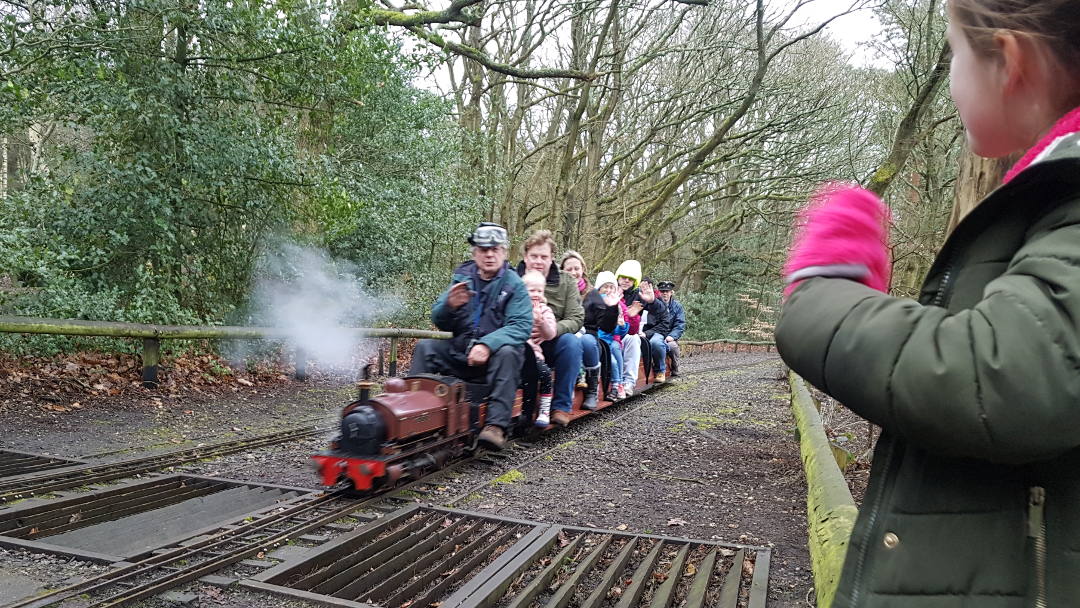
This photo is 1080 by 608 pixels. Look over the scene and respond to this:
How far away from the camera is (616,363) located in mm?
9242

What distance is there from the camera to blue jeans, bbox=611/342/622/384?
9.09 m

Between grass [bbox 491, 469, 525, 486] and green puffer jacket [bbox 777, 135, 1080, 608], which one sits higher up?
green puffer jacket [bbox 777, 135, 1080, 608]

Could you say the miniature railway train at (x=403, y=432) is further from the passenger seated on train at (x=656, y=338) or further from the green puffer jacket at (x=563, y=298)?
the passenger seated on train at (x=656, y=338)

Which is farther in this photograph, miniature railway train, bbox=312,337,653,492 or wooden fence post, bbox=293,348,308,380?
wooden fence post, bbox=293,348,308,380

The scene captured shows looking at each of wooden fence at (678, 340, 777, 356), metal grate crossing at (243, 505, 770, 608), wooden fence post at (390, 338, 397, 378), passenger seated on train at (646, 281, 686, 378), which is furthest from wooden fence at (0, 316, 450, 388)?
wooden fence at (678, 340, 777, 356)

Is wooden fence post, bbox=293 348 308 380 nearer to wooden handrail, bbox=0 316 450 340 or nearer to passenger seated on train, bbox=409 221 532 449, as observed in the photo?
wooden handrail, bbox=0 316 450 340

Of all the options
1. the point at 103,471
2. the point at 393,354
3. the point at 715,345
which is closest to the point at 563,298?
the point at 103,471

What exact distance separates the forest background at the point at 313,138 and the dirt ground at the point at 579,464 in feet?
5.17

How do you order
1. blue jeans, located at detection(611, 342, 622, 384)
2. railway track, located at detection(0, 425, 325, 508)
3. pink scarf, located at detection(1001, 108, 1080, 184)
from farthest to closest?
blue jeans, located at detection(611, 342, 622, 384), railway track, located at detection(0, 425, 325, 508), pink scarf, located at detection(1001, 108, 1080, 184)

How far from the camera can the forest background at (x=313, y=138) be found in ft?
25.1

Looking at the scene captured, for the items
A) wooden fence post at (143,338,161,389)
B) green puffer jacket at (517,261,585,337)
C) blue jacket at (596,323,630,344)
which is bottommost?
wooden fence post at (143,338,161,389)

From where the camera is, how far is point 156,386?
8.08 metres

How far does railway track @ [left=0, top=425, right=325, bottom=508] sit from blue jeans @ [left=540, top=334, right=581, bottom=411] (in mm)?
2591

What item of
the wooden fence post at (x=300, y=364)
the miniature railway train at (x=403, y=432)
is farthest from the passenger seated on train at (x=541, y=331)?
the wooden fence post at (x=300, y=364)
